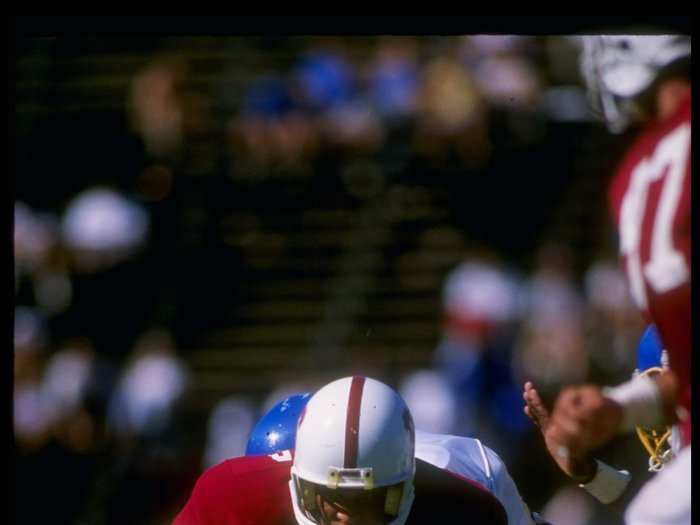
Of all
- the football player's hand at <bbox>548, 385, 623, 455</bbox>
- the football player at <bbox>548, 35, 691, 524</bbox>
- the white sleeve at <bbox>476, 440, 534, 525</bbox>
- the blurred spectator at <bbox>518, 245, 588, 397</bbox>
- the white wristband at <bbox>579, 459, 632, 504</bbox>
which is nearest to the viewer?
the football player's hand at <bbox>548, 385, 623, 455</bbox>

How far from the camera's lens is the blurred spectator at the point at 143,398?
247 inches

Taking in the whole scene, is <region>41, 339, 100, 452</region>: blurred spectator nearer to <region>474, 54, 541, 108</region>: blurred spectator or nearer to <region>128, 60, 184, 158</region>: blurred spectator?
<region>128, 60, 184, 158</region>: blurred spectator

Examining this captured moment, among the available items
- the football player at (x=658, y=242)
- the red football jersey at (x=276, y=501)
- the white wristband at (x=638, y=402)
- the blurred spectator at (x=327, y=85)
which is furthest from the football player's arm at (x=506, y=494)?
the blurred spectator at (x=327, y=85)

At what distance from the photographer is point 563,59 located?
669cm

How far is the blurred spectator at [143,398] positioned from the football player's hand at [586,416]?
4.04 meters

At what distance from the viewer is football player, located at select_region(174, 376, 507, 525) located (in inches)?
129

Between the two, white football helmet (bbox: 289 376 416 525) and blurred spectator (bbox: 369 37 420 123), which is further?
blurred spectator (bbox: 369 37 420 123)

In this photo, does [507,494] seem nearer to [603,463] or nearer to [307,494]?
[603,463]

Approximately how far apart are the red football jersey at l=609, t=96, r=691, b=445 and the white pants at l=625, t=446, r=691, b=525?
13 centimetres

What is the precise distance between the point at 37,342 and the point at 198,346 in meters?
0.97

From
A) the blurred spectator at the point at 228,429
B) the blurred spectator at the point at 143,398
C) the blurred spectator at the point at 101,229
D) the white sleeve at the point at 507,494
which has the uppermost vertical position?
the blurred spectator at the point at 101,229

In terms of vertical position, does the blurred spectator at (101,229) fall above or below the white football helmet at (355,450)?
above

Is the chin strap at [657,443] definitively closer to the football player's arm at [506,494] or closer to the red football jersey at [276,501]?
the football player's arm at [506,494]

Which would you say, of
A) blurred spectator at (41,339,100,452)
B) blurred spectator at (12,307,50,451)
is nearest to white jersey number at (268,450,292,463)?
blurred spectator at (12,307,50,451)
